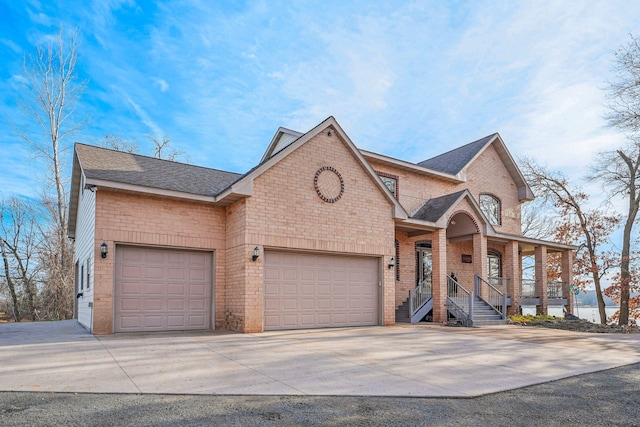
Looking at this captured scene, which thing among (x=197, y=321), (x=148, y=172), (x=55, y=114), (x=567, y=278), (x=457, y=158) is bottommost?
(x=197, y=321)

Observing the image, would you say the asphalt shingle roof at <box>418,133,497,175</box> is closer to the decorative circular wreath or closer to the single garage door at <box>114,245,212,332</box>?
the decorative circular wreath

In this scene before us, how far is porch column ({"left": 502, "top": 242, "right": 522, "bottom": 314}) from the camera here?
18.3m

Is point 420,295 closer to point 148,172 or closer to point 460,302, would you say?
point 460,302

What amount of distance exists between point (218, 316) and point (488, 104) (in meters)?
12.7

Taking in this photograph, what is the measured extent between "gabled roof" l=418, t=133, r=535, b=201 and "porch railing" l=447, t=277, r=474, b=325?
5.39 m

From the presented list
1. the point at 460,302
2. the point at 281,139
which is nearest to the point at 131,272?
the point at 281,139

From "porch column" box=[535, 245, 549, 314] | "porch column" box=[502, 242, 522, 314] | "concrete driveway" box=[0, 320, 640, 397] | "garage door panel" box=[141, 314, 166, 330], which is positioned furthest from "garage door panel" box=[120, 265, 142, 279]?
"porch column" box=[535, 245, 549, 314]

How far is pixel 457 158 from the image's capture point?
68.7ft

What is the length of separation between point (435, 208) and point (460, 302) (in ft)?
11.7

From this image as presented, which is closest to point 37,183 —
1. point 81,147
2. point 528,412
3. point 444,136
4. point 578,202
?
point 81,147

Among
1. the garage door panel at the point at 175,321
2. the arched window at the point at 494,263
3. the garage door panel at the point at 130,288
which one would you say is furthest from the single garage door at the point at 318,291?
the arched window at the point at 494,263

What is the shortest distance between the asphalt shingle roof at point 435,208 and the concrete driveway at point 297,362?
5474mm

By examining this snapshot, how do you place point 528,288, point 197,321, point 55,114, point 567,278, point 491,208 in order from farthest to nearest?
point 55,114 < point 491,208 < point 567,278 < point 528,288 < point 197,321

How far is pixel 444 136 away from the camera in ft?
90.3
